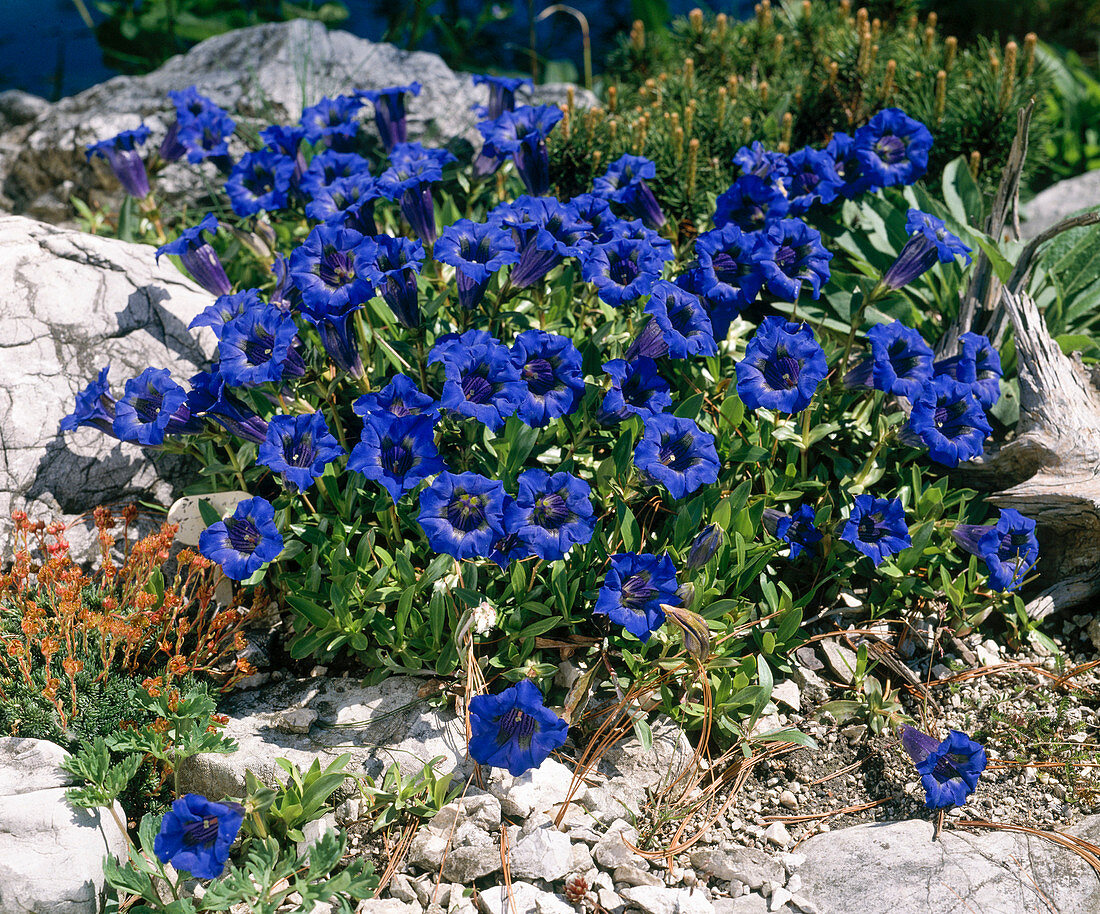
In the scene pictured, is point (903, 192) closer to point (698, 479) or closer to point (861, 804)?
point (698, 479)

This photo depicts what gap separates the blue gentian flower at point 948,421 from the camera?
2.98 meters

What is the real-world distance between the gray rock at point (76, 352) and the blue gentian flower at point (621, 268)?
1.67 m

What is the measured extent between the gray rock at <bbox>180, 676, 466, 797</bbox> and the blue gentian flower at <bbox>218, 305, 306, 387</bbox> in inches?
40.9

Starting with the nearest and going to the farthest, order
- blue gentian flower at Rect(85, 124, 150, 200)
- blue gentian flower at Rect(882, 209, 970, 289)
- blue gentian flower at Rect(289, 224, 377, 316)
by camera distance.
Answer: blue gentian flower at Rect(289, 224, 377, 316)
blue gentian flower at Rect(882, 209, 970, 289)
blue gentian flower at Rect(85, 124, 150, 200)

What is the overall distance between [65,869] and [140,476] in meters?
1.56

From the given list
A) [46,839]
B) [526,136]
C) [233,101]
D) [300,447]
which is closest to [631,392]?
[300,447]

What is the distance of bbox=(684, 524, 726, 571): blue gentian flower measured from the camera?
9.16 ft

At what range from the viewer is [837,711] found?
3002mm

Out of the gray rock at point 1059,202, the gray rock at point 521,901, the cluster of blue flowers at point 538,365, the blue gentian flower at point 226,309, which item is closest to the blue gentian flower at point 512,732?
the cluster of blue flowers at point 538,365

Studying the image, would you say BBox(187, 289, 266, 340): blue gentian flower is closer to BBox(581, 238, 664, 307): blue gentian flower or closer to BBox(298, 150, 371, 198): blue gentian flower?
BBox(298, 150, 371, 198): blue gentian flower

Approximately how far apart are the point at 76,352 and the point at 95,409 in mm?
556

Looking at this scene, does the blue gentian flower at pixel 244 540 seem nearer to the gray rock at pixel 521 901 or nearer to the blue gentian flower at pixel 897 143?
the gray rock at pixel 521 901

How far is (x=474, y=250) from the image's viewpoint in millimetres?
3131

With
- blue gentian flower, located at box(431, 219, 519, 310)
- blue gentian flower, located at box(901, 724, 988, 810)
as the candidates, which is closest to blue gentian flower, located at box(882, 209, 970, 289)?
blue gentian flower, located at box(431, 219, 519, 310)
